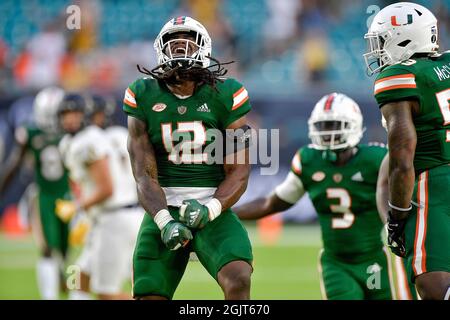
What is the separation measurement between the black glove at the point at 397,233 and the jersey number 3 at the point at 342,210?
123cm

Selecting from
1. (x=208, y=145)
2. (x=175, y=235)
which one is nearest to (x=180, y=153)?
(x=208, y=145)

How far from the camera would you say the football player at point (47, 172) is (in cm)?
935

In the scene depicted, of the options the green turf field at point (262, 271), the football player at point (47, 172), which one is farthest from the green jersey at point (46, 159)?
the green turf field at point (262, 271)

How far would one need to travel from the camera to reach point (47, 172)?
31.9ft

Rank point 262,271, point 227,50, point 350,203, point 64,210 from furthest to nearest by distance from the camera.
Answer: point 227,50
point 262,271
point 64,210
point 350,203

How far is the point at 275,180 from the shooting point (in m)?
13.4

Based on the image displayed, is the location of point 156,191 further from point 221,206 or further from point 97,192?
point 97,192

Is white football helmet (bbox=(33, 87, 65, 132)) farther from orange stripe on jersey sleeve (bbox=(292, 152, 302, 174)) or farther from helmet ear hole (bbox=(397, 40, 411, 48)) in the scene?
helmet ear hole (bbox=(397, 40, 411, 48))

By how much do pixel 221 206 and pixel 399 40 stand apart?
1.36m

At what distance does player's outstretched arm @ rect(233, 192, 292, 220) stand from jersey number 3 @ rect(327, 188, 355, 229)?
33 cm

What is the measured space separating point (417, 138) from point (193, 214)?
130 centimetres

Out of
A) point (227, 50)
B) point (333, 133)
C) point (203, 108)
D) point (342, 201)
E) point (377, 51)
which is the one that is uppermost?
point (227, 50)

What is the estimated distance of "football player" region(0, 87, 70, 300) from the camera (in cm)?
935

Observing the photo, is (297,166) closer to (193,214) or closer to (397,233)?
(397,233)
